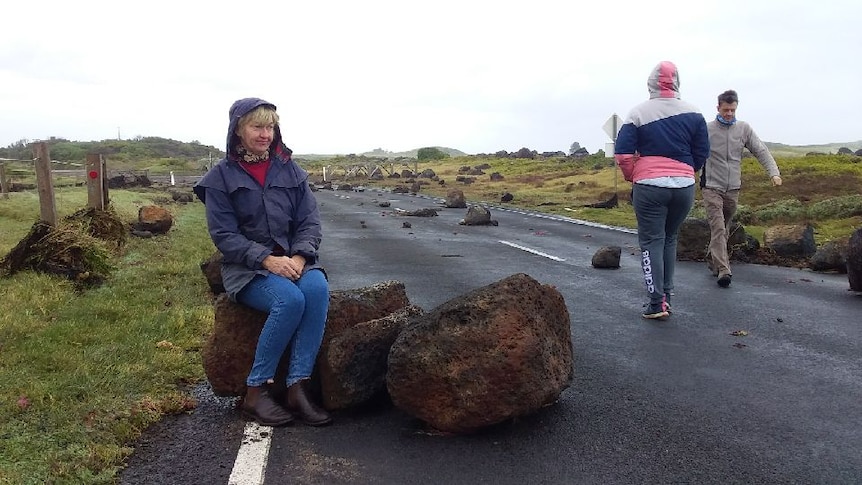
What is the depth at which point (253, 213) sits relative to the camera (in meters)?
4.66

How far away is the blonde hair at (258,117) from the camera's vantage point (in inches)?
179

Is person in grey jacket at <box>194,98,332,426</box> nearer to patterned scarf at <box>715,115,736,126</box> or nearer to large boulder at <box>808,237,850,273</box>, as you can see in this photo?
patterned scarf at <box>715,115,736,126</box>

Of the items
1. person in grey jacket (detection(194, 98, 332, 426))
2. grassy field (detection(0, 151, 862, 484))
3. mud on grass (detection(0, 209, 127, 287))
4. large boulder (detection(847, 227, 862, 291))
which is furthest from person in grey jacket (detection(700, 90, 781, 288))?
mud on grass (detection(0, 209, 127, 287))

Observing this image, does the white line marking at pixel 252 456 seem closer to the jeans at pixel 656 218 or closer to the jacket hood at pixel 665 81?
the jeans at pixel 656 218

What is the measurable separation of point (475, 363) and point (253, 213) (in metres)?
1.70

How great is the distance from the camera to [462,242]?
14398 mm

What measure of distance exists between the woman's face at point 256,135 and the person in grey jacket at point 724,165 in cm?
628

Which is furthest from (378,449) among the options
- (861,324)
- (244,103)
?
(861,324)

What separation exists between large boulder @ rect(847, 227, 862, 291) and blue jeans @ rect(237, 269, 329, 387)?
247 inches

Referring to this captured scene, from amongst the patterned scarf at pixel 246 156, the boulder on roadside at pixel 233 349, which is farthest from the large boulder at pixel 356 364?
the patterned scarf at pixel 246 156

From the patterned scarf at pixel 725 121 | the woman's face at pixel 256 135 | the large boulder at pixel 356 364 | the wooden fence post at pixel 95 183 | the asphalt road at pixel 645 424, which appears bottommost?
the asphalt road at pixel 645 424

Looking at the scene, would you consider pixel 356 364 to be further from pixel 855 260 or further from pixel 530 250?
pixel 530 250

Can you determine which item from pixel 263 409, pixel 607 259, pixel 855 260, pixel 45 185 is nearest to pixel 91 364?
pixel 263 409

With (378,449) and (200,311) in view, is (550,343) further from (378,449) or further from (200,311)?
(200,311)
